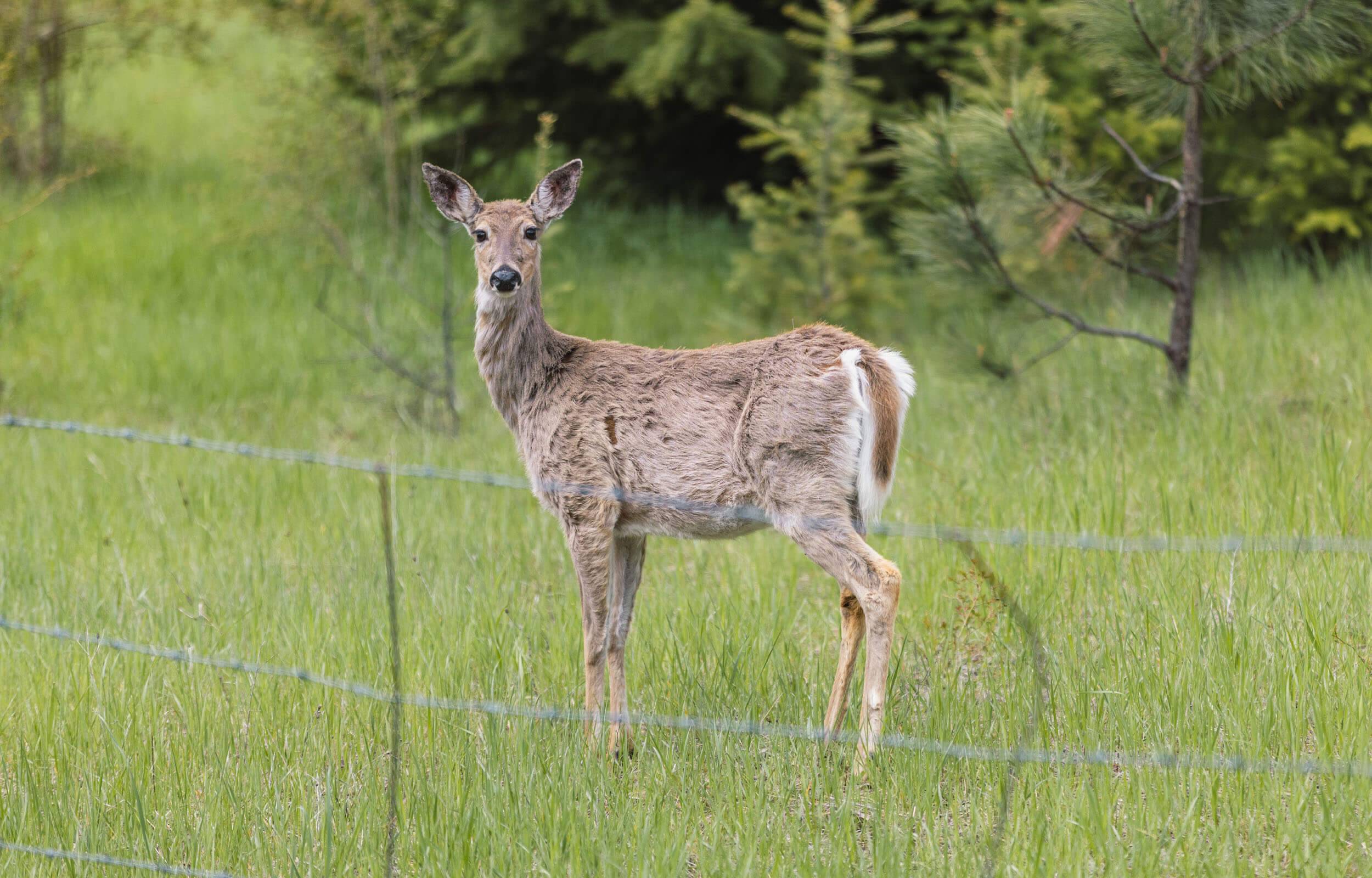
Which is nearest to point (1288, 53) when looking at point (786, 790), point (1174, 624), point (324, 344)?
point (1174, 624)

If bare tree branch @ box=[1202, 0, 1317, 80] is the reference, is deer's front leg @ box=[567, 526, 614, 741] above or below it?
below

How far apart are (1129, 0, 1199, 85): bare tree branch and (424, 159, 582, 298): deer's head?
3238mm

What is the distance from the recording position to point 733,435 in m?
4.29

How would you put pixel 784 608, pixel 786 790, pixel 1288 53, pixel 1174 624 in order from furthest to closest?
pixel 1288 53 < pixel 784 608 < pixel 1174 624 < pixel 786 790

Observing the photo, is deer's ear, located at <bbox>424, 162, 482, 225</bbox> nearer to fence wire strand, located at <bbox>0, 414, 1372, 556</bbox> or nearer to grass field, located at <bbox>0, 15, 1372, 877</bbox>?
fence wire strand, located at <bbox>0, 414, 1372, 556</bbox>

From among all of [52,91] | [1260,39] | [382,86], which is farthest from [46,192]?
[1260,39]

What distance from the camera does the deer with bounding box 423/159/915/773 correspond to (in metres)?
4.17

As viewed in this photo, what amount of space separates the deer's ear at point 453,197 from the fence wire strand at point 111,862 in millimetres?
2375

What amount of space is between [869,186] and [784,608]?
748 cm

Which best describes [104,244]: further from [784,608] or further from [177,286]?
[784,608]

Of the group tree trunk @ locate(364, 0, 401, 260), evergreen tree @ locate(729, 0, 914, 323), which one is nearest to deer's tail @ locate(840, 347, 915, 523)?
evergreen tree @ locate(729, 0, 914, 323)

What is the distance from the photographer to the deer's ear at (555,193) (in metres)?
4.97

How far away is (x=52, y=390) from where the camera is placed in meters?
9.55

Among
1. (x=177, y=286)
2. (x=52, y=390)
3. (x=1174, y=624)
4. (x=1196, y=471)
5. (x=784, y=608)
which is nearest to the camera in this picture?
(x=1174, y=624)
